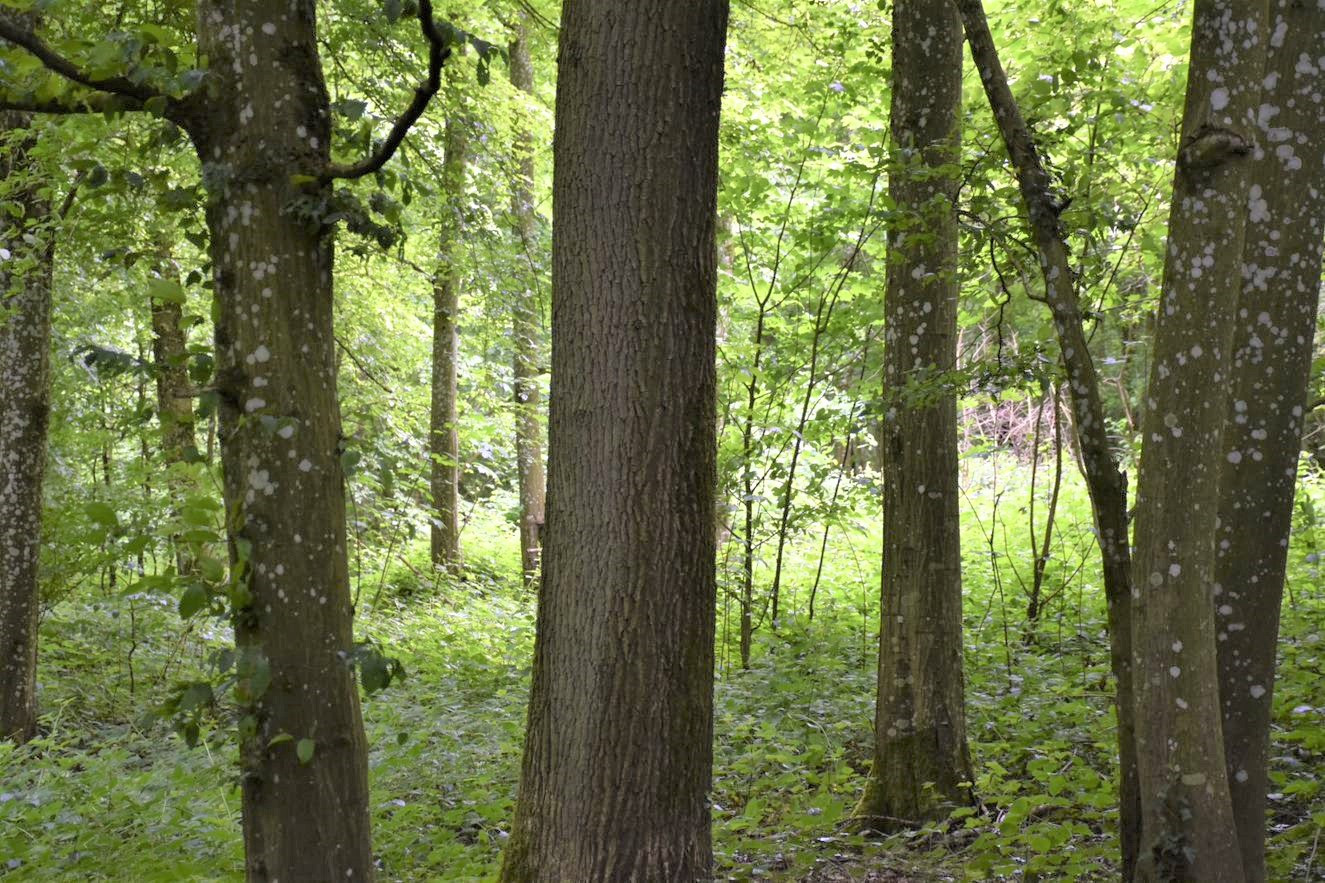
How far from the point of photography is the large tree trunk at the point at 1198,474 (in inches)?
118

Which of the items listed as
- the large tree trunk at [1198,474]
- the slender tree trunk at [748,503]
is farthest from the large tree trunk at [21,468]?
the large tree trunk at [1198,474]

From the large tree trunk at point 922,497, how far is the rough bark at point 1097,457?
155 centimetres

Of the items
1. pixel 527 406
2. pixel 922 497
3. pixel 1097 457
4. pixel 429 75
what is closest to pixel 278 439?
pixel 429 75

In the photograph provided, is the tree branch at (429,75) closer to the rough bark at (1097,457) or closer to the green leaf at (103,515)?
the green leaf at (103,515)

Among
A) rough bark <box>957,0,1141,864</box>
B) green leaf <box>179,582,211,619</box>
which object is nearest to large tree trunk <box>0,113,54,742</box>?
green leaf <box>179,582,211,619</box>

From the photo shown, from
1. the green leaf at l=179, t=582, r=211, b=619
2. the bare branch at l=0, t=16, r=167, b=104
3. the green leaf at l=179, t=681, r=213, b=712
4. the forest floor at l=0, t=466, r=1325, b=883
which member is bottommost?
the forest floor at l=0, t=466, r=1325, b=883

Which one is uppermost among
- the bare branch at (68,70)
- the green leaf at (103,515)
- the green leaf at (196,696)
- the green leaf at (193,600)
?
the bare branch at (68,70)

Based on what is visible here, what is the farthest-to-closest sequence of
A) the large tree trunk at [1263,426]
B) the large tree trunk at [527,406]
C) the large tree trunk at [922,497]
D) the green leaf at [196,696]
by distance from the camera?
the large tree trunk at [527,406] → the large tree trunk at [922,497] → the large tree trunk at [1263,426] → the green leaf at [196,696]

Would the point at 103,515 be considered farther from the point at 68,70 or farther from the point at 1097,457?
the point at 1097,457

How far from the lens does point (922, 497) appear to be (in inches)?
217

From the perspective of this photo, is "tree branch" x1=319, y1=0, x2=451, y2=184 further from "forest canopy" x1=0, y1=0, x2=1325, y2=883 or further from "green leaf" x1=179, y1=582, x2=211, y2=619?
"green leaf" x1=179, y1=582, x2=211, y2=619

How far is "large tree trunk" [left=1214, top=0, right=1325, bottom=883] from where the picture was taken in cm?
329

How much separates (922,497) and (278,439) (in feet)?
11.8

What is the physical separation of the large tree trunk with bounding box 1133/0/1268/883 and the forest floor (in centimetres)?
101
